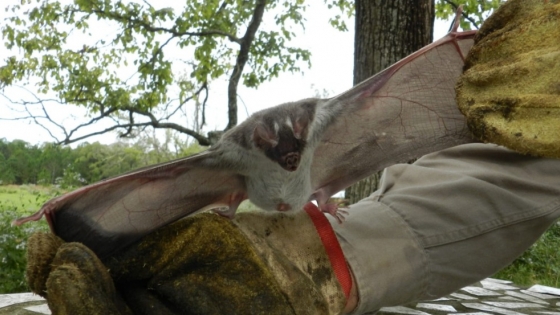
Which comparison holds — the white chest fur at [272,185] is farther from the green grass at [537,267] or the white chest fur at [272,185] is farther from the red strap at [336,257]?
the green grass at [537,267]

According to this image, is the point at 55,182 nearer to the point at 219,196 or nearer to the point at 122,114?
the point at 122,114

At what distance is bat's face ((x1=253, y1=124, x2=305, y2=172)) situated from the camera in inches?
98.4

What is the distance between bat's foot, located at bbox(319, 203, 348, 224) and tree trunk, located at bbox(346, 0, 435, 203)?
3006 millimetres

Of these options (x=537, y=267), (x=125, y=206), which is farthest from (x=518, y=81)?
(x=537, y=267)

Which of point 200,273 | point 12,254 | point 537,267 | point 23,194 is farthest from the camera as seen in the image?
point 23,194

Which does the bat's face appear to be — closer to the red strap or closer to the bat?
the bat

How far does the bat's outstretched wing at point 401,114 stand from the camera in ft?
8.53

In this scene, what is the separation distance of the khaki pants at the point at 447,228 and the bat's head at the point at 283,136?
0.34 metres

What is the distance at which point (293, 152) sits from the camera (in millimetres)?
2521

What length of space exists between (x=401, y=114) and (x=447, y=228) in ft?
1.80

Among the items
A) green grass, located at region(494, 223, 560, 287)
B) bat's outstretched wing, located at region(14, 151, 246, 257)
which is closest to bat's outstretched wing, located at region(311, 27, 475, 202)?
bat's outstretched wing, located at region(14, 151, 246, 257)

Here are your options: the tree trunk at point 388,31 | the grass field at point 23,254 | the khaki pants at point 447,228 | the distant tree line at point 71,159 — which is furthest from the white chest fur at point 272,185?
the distant tree line at point 71,159

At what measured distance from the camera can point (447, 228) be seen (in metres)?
2.38

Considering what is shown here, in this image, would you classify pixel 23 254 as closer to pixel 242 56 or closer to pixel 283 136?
pixel 283 136
